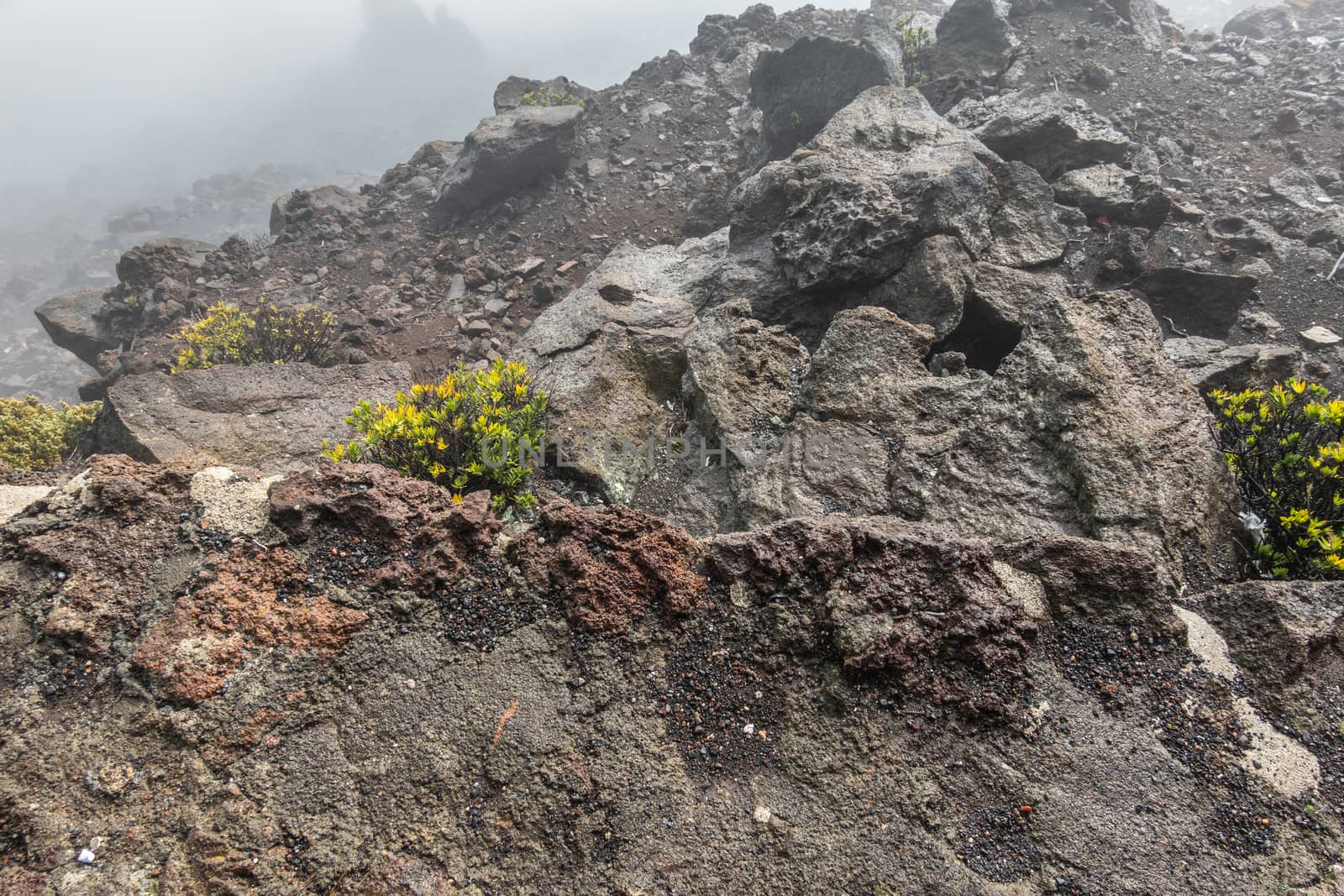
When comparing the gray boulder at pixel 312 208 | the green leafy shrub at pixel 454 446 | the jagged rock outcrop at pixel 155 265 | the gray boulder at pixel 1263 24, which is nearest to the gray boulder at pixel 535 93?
the gray boulder at pixel 312 208

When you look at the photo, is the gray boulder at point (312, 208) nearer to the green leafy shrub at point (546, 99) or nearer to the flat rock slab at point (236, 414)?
the green leafy shrub at point (546, 99)

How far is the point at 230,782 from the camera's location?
2336 mm

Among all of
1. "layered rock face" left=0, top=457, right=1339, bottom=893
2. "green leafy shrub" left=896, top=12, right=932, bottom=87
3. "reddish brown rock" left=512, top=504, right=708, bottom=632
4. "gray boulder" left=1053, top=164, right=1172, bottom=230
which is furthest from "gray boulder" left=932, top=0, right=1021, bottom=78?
"reddish brown rock" left=512, top=504, right=708, bottom=632

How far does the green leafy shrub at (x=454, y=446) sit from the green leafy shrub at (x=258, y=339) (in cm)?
472

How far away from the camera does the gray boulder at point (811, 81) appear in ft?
40.4

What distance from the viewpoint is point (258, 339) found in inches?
355

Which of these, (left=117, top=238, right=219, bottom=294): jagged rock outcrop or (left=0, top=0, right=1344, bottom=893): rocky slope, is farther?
(left=117, top=238, right=219, bottom=294): jagged rock outcrop

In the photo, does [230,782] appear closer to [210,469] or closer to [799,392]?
[210,469]

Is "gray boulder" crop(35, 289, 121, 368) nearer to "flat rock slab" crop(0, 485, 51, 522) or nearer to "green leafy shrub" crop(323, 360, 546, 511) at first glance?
"green leafy shrub" crop(323, 360, 546, 511)

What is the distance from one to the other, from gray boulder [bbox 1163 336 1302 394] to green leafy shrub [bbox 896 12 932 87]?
9.57 metres

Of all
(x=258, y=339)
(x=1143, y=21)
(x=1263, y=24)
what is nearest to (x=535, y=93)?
(x=258, y=339)

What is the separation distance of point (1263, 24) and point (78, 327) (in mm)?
31831

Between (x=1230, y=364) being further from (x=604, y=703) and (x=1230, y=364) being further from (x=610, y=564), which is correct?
(x=604, y=703)

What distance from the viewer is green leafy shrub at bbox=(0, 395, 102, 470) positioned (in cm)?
671
